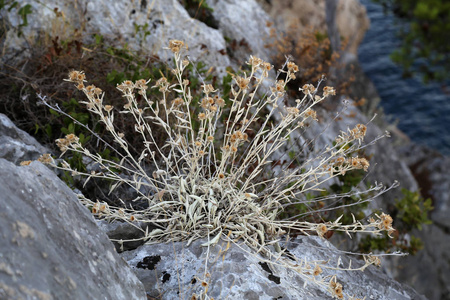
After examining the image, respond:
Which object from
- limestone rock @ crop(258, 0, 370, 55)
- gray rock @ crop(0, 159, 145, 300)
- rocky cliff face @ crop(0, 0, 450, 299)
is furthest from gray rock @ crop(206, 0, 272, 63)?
gray rock @ crop(0, 159, 145, 300)

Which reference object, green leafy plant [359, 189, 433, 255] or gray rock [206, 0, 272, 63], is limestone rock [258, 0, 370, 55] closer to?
gray rock [206, 0, 272, 63]

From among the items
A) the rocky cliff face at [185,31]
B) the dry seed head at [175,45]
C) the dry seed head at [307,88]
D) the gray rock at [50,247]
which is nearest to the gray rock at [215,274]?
the gray rock at [50,247]

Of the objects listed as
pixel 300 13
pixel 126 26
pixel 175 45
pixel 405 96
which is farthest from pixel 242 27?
pixel 405 96

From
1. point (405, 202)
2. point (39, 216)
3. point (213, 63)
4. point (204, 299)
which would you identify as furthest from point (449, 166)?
point (39, 216)

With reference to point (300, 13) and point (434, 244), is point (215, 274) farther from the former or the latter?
point (300, 13)

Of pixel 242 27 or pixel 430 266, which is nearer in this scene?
pixel 242 27

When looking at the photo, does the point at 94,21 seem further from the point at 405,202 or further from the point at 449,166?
the point at 449,166
